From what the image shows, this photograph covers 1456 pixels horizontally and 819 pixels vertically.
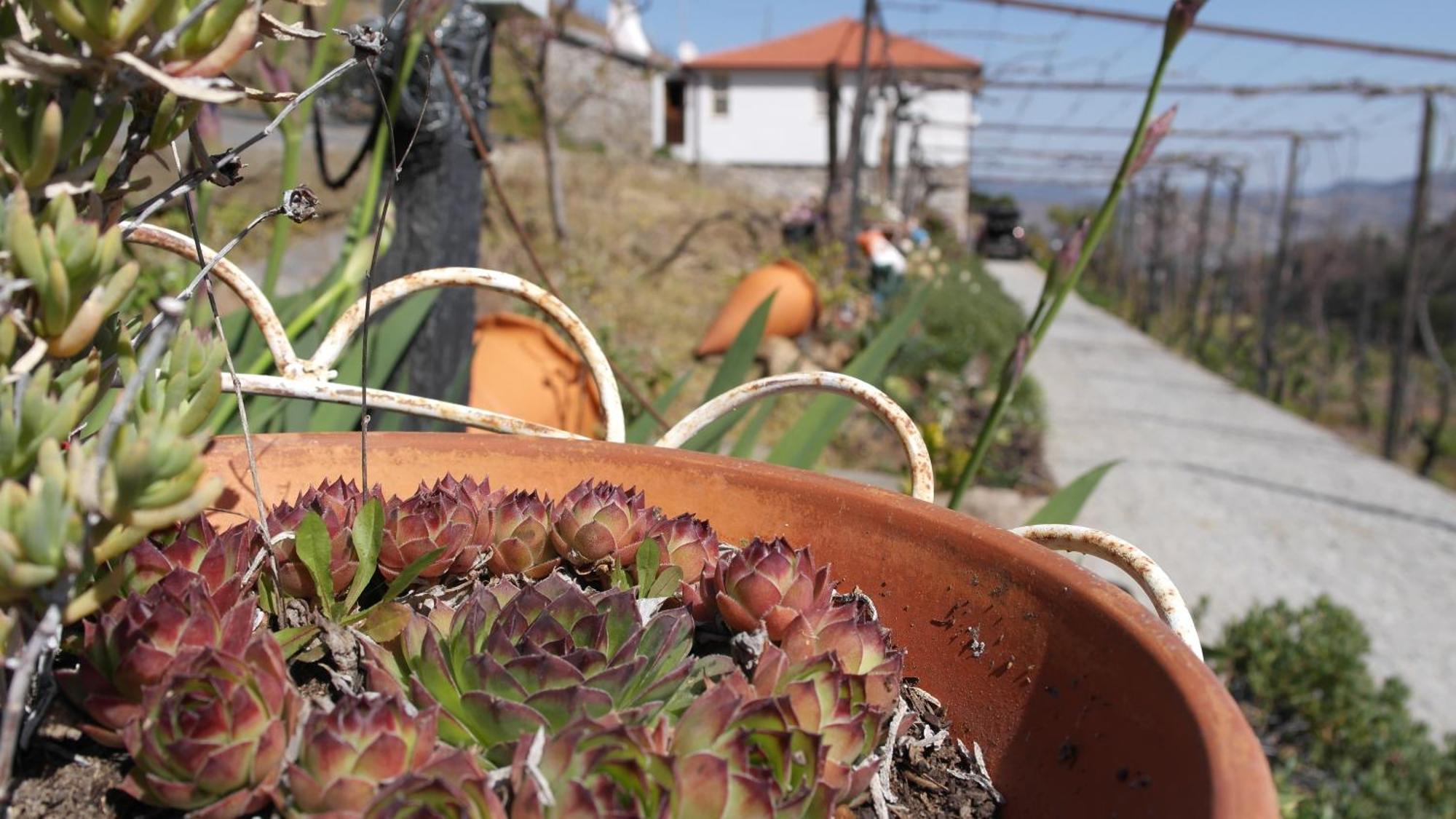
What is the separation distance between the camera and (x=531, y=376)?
2.68 metres

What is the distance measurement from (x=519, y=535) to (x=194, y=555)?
0.19m

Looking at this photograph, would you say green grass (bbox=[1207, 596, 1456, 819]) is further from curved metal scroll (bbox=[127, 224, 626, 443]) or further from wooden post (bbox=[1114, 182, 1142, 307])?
wooden post (bbox=[1114, 182, 1142, 307])

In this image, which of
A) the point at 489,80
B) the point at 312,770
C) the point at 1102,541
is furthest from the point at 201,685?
the point at 489,80

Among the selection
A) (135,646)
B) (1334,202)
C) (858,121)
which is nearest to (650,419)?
(135,646)

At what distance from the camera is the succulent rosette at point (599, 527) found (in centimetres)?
63

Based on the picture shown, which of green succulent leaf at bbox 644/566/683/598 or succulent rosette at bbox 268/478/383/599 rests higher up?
succulent rosette at bbox 268/478/383/599

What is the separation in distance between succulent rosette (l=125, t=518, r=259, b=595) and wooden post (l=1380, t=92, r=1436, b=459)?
307 inches

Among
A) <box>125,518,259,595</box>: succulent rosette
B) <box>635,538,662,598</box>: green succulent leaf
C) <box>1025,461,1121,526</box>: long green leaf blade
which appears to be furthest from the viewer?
<box>1025,461,1121,526</box>: long green leaf blade

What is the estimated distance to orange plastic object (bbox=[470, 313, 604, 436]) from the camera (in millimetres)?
2590

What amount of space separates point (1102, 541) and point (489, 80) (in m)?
2.40

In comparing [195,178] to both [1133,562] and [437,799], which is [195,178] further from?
[1133,562]

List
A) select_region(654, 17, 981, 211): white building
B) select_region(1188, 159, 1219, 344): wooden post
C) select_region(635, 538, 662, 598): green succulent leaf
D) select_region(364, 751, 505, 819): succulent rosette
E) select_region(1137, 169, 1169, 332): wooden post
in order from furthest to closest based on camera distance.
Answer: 1. select_region(654, 17, 981, 211): white building
2. select_region(1137, 169, 1169, 332): wooden post
3. select_region(1188, 159, 1219, 344): wooden post
4. select_region(635, 538, 662, 598): green succulent leaf
5. select_region(364, 751, 505, 819): succulent rosette

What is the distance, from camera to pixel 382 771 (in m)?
0.40

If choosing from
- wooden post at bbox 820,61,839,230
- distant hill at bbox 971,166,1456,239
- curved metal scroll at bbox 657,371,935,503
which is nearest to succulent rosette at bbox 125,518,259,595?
curved metal scroll at bbox 657,371,935,503
